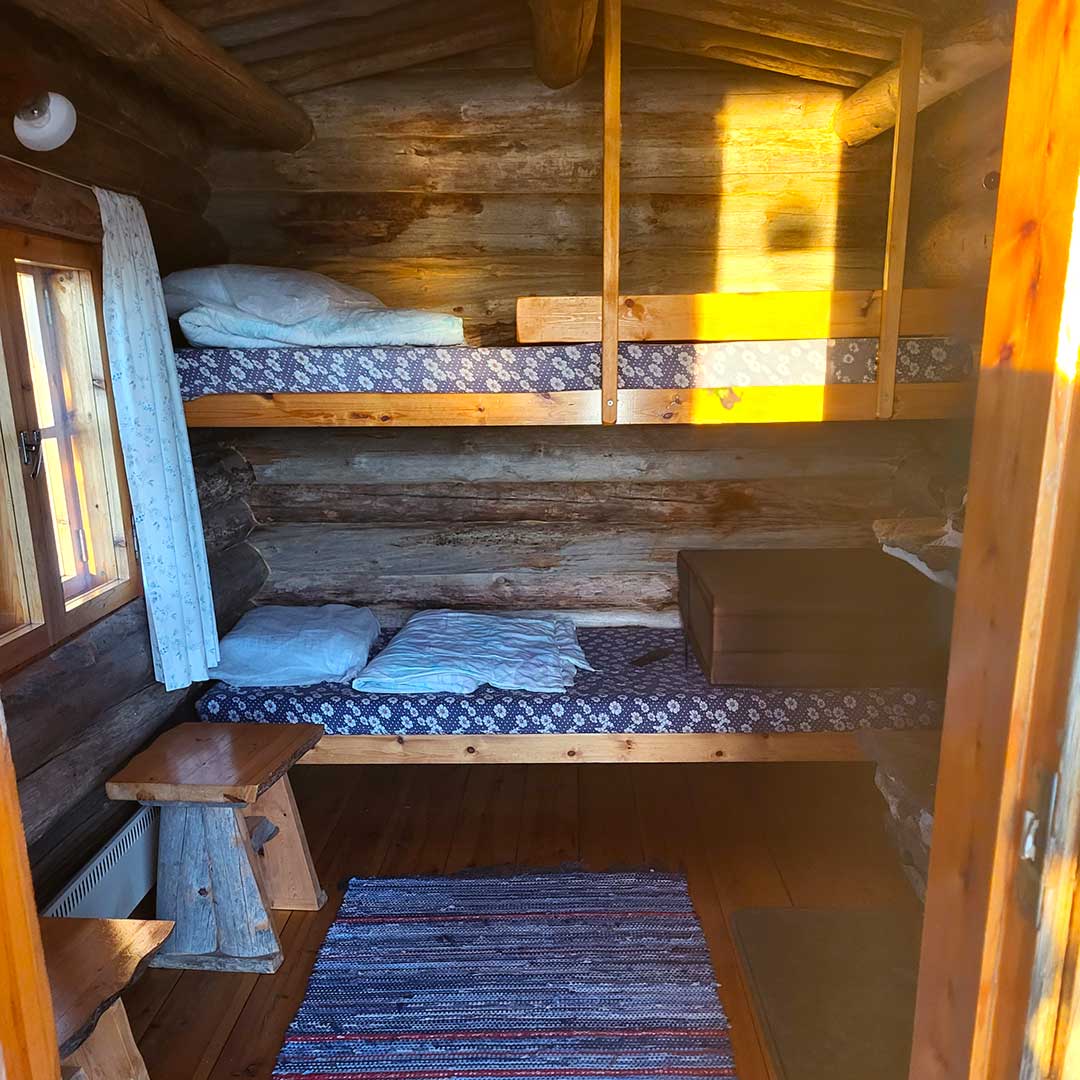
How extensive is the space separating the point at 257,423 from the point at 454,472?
1.09m

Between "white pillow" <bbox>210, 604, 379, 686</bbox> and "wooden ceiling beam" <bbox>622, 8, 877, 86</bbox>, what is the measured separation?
2410mm

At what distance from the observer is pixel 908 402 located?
2652mm

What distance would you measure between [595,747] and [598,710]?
0.13m

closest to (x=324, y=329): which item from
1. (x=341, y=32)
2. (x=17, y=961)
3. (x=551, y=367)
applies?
(x=551, y=367)

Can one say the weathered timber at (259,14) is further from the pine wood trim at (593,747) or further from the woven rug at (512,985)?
the woven rug at (512,985)

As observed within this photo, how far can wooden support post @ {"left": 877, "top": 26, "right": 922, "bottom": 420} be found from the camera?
8.32 ft

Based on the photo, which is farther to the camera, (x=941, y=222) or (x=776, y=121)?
(x=776, y=121)

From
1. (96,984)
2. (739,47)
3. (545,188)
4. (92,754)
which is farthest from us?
(545,188)

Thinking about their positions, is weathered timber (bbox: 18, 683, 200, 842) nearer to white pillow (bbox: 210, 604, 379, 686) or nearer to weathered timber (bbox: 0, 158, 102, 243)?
white pillow (bbox: 210, 604, 379, 686)

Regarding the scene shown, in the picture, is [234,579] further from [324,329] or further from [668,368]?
[668,368]

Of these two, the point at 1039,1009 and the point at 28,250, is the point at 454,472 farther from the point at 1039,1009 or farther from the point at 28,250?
the point at 1039,1009

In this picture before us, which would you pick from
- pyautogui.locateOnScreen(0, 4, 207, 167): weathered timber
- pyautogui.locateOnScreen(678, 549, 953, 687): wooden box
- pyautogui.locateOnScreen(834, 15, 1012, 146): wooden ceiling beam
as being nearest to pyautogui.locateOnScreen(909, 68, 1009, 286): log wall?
pyautogui.locateOnScreen(834, 15, 1012, 146): wooden ceiling beam

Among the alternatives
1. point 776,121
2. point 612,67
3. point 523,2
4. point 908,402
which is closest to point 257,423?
point 612,67

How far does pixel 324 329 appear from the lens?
272 cm
